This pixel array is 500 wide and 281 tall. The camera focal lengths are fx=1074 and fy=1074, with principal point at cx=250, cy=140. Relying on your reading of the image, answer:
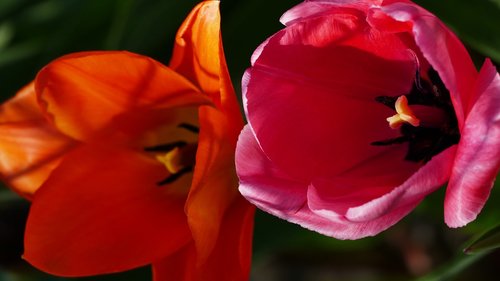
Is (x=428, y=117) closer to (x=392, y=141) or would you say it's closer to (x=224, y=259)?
(x=392, y=141)

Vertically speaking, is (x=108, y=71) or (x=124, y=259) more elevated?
(x=108, y=71)

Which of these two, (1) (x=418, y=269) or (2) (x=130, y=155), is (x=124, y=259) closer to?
(2) (x=130, y=155)

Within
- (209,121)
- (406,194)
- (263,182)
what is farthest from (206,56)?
(406,194)

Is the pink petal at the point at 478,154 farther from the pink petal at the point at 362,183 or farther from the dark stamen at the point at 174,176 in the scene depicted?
the dark stamen at the point at 174,176

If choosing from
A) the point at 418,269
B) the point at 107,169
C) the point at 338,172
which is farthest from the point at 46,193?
the point at 418,269

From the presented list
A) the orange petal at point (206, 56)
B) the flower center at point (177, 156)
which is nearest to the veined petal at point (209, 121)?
the orange petal at point (206, 56)

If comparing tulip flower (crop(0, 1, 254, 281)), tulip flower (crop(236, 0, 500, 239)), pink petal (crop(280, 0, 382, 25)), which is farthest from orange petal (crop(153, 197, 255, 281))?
pink petal (crop(280, 0, 382, 25))

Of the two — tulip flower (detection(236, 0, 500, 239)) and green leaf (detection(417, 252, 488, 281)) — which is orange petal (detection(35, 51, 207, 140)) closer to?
tulip flower (detection(236, 0, 500, 239))
